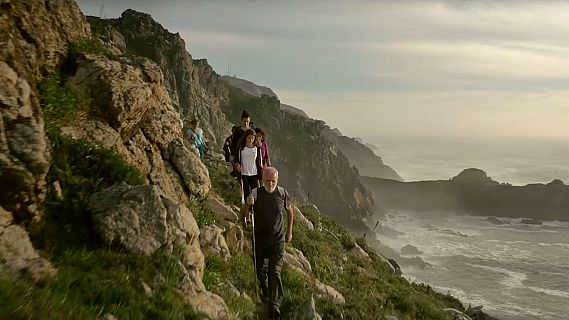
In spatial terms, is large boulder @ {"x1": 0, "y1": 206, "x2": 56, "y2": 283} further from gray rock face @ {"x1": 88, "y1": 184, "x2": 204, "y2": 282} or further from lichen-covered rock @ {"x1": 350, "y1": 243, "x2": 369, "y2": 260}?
lichen-covered rock @ {"x1": 350, "y1": 243, "x2": 369, "y2": 260}

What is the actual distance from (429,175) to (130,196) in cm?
18340

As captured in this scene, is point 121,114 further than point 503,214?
No

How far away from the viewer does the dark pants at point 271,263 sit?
665 cm

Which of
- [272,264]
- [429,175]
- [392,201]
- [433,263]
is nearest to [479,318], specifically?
[272,264]

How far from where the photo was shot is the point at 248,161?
31.8ft

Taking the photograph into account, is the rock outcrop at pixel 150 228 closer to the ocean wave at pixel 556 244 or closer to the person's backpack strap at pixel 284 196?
the person's backpack strap at pixel 284 196

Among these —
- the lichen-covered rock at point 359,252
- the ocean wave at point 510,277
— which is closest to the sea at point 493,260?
the ocean wave at point 510,277

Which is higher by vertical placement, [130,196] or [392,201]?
[130,196]

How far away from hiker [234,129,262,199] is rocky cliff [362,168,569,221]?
8692 centimetres

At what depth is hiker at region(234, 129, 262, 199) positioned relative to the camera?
A: 31.7 ft

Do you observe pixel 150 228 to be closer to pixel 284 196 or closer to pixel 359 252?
pixel 284 196

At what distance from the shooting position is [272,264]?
671 centimetres

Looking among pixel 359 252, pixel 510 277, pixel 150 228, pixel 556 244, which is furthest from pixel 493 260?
pixel 150 228

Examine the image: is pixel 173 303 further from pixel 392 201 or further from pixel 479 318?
pixel 392 201
